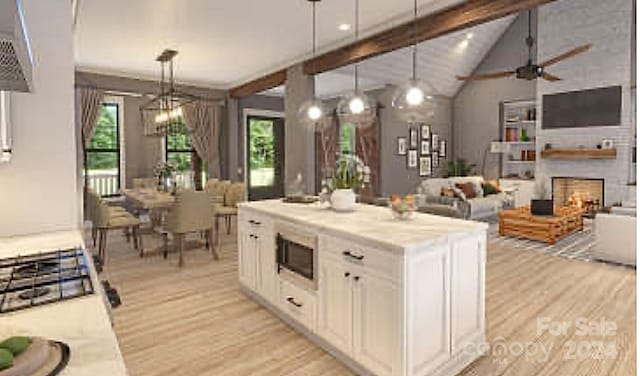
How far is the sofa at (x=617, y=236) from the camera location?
4.29 metres

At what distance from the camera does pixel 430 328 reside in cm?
207

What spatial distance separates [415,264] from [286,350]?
121 centimetres

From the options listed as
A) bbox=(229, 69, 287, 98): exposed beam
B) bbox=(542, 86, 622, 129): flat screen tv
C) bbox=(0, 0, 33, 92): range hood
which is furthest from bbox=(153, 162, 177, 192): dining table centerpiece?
bbox=(542, 86, 622, 129): flat screen tv

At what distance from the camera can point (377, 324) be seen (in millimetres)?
2074

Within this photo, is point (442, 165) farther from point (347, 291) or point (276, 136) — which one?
point (347, 291)

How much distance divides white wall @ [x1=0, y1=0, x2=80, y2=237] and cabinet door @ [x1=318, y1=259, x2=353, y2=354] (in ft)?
5.20

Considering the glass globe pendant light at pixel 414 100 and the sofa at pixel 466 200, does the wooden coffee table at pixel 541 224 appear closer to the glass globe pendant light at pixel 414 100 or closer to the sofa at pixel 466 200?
the sofa at pixel 466 200

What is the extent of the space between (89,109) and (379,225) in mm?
6263

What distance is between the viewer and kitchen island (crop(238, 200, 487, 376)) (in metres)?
1.97

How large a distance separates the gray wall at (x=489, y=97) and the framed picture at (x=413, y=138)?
5.66 ft

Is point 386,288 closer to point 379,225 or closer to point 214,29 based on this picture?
point 379,225

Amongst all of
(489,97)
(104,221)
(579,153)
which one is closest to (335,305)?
(104,221)


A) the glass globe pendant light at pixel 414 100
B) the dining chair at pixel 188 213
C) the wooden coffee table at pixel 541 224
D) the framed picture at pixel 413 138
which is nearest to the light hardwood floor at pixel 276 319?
the dining chair at pixel 188 213

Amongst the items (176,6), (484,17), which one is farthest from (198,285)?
(484,17)
